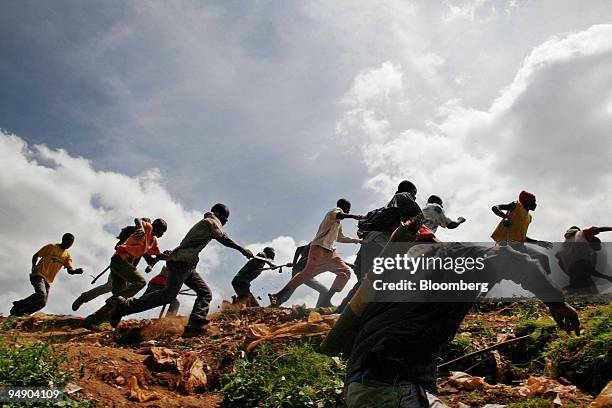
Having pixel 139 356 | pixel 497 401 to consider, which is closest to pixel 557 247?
pixel 497 401

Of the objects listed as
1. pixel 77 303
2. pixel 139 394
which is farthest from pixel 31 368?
pixel 77 303

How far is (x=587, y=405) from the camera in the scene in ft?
11.8

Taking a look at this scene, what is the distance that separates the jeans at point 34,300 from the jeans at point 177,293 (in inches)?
109

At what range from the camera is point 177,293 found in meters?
6.60

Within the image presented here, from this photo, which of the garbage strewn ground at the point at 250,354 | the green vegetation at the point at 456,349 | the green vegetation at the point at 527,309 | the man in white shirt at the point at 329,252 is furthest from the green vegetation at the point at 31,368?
the green vegetation at the point at 527,309

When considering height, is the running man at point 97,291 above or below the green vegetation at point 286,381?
above

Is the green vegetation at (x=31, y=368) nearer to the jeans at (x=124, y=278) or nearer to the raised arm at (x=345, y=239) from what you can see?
the jeans at (x=124, y=278)

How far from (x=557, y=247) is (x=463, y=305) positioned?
7962 millimetres

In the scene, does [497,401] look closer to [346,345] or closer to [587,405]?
[587,405]

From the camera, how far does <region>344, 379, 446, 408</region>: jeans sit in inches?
76.7

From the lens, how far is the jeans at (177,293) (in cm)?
645

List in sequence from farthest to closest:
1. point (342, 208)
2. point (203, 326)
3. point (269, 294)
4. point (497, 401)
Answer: point (269, 294) < point (342, 208) < point (203, 326) < point (497, 401)

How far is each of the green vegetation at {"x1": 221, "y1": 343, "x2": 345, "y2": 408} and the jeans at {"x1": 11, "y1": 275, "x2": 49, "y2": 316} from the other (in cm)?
493

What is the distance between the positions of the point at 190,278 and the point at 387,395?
17.5 feet
